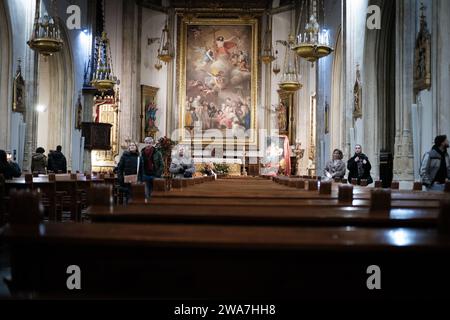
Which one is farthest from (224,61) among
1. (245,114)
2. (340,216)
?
(340,216)

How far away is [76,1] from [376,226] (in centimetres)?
1748

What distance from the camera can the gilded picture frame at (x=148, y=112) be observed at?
22.7 meters

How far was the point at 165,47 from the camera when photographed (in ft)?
71.9

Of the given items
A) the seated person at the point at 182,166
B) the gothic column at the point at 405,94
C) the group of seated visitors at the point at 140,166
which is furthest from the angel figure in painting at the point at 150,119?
the gothic column at the point at 405,94

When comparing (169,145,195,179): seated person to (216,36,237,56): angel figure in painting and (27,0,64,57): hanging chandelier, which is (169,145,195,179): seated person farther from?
(216,36,237,56): angel figure in painting

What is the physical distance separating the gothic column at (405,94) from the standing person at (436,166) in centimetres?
228

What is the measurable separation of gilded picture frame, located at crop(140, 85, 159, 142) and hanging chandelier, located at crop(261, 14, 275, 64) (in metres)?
4.57

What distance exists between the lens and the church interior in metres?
1.98

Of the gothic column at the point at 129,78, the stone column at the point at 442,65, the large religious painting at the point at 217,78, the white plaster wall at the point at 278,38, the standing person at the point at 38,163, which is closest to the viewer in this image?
the stone column at the point at 442,65

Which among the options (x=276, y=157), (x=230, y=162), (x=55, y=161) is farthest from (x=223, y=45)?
(x=55, y=161)

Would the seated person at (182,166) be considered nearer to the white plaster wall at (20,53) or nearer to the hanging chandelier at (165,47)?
the white plaster wall at (20,53)

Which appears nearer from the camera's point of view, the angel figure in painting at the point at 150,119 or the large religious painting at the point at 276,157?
the large religious painting at the point at 276,157

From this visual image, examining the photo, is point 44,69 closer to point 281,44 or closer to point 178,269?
point 281,44

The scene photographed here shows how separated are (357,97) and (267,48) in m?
9.54
